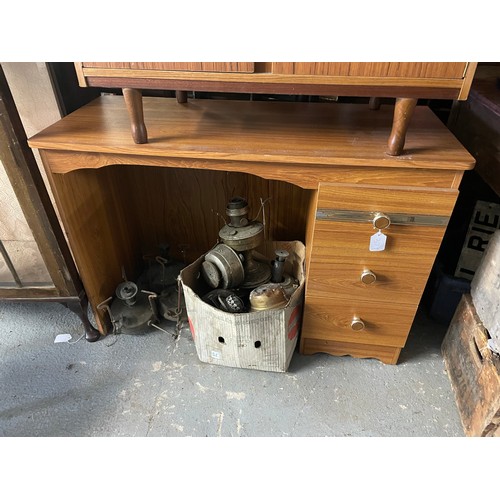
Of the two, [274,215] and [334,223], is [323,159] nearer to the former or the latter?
[334,223]

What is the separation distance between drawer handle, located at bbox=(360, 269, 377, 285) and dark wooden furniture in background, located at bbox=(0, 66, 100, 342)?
93 centimetres

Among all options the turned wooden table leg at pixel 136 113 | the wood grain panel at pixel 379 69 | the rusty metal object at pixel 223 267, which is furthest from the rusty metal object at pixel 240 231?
the wood grain panel at pixel 379 69

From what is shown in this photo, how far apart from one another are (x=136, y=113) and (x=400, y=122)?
649mm

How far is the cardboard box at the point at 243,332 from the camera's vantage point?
1.12 meters

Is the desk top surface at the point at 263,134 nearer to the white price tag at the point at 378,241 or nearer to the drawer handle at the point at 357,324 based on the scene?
the white price tag at the point at 378,241

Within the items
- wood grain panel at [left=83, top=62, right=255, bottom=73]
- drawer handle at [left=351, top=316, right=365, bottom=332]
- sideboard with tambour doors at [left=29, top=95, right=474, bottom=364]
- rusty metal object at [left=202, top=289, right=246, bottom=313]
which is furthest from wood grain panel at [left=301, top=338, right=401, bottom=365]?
wood grain panel at [left=83, top=62, right=255, bottom=73]

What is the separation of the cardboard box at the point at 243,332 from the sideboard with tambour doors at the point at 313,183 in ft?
0.25

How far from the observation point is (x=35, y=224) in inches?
45.1

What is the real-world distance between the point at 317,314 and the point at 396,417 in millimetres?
385

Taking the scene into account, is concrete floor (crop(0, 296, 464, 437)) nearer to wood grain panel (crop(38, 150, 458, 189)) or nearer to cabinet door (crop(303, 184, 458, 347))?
cabinet door (crop(303, 184, 458, 347))

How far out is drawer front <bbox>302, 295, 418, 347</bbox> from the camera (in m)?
1.15

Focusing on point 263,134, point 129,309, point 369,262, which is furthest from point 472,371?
point 129,309

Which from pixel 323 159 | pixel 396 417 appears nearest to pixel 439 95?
pixel 323 159

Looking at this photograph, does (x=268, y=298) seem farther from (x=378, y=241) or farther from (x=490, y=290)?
(x=490, y=290)
